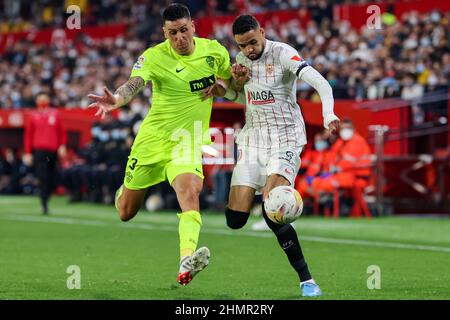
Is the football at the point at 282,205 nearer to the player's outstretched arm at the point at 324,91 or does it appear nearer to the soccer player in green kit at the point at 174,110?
the player's outstretched arm at the point at 324,91

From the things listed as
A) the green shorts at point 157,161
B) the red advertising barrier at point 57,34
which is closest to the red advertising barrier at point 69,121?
the red advertising barrier at point 57,34

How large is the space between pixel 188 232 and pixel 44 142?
1230cm

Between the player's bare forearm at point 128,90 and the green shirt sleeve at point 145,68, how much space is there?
0.31ft

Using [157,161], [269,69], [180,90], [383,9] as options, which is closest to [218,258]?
[157,161]

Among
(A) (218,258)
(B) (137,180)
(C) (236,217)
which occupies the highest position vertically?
(B) (137,180)

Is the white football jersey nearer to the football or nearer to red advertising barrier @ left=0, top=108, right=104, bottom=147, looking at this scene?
the football

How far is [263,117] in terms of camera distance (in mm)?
9922

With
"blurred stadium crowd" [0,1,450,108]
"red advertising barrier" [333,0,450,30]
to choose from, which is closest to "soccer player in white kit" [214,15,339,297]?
"blurred stadium crowd" [0,1,450,108]

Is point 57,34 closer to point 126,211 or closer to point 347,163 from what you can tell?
point 347,163

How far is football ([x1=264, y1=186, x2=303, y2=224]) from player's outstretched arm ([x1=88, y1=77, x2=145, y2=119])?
151 cm

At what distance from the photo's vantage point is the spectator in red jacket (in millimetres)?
21109

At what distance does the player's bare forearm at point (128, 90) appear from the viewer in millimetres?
9170

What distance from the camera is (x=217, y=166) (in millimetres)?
21828

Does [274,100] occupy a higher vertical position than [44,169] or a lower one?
higher
